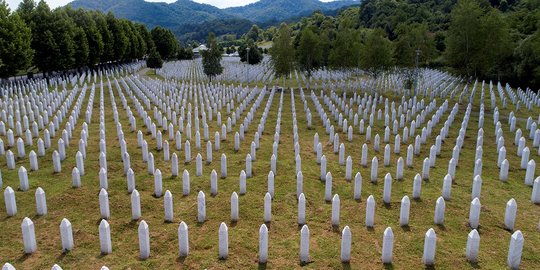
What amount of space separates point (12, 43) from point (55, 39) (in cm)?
863

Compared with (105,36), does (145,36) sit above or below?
above

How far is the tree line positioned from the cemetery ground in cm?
1749

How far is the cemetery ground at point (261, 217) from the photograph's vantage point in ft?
22.3

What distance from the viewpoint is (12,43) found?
87.3 feet

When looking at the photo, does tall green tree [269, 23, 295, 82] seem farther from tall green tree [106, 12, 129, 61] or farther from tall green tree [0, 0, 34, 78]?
tall green tree [106, 12, 129, 61]

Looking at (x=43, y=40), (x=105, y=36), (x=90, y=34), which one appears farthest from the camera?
(x=105, y=36)

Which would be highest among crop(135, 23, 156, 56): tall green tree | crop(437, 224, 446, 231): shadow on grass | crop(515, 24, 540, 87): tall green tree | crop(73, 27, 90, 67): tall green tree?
crop(135, 23, 156, 56): tall green tree

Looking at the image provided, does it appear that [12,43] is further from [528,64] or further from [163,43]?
[163,43]

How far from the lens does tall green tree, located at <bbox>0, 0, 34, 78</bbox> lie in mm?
26516

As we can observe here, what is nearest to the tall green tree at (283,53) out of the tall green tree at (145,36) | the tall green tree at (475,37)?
the tall green tree at (475,37)

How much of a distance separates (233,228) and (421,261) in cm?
339

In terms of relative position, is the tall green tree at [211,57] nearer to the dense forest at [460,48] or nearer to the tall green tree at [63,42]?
the dense forest at [460,48]

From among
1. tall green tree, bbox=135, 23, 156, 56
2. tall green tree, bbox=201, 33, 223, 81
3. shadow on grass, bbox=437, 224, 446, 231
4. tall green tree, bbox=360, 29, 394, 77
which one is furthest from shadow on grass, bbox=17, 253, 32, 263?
tall green tree, bbox=135, 23, 156, 56

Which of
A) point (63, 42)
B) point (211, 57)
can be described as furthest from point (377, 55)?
point (63, 42)
